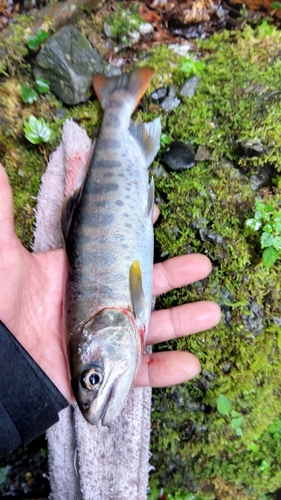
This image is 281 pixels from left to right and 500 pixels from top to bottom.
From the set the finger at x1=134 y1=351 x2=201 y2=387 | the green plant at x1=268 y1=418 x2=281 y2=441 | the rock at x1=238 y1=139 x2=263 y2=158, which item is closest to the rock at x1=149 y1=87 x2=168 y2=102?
the rock at x1=238 y1=139 x2=263 y2=158

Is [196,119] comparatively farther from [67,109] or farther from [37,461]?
[37,461]

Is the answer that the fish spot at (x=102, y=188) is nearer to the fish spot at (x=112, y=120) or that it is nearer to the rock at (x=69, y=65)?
the fish spot at (x=112, y=120)

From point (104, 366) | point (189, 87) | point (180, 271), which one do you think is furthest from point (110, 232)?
point (189, 87)

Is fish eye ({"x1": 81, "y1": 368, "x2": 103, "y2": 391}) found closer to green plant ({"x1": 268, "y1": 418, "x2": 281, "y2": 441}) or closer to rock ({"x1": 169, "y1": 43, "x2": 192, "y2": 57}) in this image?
green plant ({"x1": 268, "y1": 418, "x2": 281, "y2": 441})

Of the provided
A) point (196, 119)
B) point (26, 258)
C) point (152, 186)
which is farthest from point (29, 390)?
point (196, 119)

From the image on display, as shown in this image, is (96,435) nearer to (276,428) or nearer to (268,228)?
(276,428)

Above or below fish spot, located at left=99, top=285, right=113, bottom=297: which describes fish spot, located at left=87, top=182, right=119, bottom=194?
above

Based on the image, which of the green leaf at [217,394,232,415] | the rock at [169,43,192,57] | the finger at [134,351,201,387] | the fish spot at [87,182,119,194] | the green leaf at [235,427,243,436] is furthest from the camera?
the rock at [169,43,192,57]
